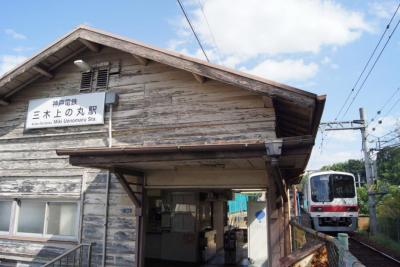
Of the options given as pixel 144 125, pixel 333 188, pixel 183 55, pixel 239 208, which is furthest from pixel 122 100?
pixel 239 208

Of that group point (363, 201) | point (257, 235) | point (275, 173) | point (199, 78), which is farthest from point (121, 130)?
point (363, 201)

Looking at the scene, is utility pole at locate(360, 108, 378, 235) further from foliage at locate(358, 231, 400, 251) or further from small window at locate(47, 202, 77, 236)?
small window at locate(47, 202, 77, 236)

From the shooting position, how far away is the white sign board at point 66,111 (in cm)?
841

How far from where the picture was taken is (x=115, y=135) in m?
8.15

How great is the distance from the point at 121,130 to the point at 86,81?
173 cm

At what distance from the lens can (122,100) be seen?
27.4ft

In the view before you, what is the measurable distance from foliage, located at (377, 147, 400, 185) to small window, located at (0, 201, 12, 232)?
1893 inches

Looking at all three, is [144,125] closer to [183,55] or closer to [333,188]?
[183,55]

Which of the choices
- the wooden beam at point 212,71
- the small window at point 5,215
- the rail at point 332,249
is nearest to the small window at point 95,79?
the wooden beam at point 212,71

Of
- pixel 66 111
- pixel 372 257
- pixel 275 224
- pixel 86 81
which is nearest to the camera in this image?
pixel 275 224

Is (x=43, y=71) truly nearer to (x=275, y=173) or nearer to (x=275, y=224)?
(x=275, y=173)

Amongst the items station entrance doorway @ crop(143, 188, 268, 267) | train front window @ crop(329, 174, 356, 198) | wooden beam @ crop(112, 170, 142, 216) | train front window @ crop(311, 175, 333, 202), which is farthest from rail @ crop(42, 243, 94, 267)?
train front window @ crop(329, 174, 356, 198)

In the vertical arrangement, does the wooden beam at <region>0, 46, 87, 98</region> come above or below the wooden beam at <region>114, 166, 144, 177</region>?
above

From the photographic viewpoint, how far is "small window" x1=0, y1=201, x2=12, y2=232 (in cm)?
898
